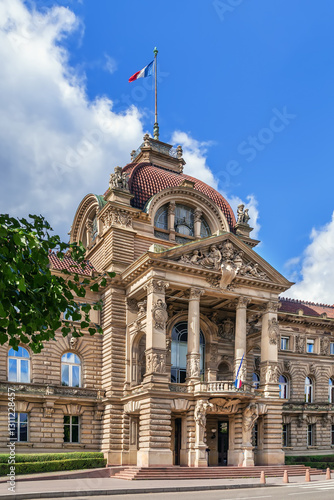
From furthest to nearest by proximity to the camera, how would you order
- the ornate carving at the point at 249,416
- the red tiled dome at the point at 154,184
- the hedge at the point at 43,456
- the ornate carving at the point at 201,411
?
the red tiled dome at the point at 154,184, the ornate carving at the point at 249,416, the ornate carving at the point at 201,411, the hedge at the point at 43,456

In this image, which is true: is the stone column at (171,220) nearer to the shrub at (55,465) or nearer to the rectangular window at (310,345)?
the shrub at (55,465)

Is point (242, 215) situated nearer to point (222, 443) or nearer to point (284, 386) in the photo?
point (284, 386)

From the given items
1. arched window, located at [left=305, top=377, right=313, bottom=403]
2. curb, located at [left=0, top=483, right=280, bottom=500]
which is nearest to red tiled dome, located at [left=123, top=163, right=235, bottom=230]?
arched window, located at [left=305, top=377, right=313, bottom=403]

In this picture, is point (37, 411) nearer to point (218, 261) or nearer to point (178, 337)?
point (178, 337)

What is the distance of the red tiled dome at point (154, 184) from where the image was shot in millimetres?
45438

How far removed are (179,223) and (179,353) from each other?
37.6 ft

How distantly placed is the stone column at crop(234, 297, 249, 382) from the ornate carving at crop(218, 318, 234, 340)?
4279mm

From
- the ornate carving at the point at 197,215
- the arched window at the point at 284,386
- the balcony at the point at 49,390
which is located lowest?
the arched window at the point at 284,386

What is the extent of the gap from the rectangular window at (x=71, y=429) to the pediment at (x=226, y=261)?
44.8ft

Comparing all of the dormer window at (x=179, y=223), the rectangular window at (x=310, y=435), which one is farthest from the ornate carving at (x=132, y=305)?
the rectangular window at (x=310, y=435)

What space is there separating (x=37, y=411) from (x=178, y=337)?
1203 cm

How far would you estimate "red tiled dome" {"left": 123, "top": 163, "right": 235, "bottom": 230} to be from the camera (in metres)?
45.4

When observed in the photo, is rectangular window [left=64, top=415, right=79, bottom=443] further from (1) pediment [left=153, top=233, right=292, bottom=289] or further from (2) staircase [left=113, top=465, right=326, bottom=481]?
(1) pediment [left=153, top=233, right=292, bottom=289]

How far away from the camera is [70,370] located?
39.8 meters
